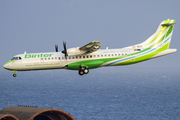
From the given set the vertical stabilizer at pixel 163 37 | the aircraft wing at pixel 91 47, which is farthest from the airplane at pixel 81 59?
the vertical stabilizer at pixel 163 37

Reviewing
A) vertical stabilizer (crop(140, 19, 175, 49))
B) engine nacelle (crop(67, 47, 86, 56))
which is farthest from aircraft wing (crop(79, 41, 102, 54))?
vertical stabilizer (crop(140, 19, 175, 49))

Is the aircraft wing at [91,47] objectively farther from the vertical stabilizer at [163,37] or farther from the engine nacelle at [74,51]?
the vertical stabilizer at [163,37]

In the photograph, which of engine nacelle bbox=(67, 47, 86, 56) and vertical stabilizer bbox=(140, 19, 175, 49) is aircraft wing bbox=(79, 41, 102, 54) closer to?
engine nacelle bbox=(67, 47, 86, 56)

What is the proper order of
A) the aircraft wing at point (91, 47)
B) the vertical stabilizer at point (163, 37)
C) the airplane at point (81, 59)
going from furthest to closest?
the vertical stabilizer at point (163, 37)
the airplane at point (81, 59)
the aircraft wing at point (91, 47)

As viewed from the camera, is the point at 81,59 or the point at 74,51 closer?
the point at 74,51

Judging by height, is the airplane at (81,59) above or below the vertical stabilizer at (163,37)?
below

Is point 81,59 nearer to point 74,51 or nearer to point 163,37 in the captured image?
point 74,51

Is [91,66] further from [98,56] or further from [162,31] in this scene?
[162,31]

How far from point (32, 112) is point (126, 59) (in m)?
39.7

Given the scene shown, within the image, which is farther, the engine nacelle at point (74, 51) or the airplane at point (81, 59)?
the airplane at point (81, 59)

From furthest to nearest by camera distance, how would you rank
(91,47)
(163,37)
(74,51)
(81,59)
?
(163,37) < (81,59) < (91,47) < (74,51)

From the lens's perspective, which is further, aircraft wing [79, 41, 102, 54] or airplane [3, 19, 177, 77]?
airplane [3, 19, 177, 77]

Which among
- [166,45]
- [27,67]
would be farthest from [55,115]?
[166,45]

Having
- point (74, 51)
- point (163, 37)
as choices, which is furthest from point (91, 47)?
point (163, 37)
